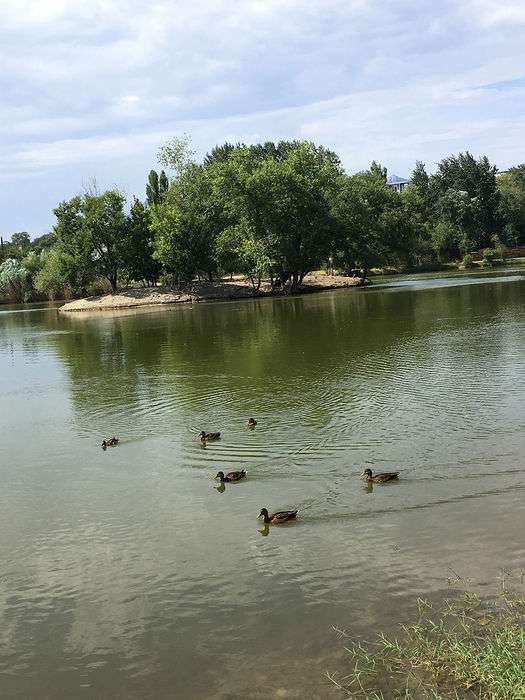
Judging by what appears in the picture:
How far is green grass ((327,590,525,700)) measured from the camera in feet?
19.3

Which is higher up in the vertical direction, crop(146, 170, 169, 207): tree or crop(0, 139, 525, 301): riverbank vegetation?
crop(146, 170, 169, 207): tree

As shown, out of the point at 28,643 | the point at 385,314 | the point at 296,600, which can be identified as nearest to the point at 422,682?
the point at 296,600

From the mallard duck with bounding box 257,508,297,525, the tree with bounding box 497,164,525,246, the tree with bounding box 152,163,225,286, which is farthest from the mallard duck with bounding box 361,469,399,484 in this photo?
the tree with bounding box 497,164,525,246

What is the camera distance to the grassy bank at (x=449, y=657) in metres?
5.90

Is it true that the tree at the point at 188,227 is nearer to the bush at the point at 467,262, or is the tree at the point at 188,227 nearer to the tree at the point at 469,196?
the bush at the point at 467,262

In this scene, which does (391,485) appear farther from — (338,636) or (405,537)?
(338,636)

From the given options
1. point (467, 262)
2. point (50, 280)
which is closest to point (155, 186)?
point (50, 280)

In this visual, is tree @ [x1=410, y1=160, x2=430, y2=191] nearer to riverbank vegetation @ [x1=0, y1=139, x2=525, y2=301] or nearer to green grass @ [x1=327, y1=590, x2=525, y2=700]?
riverbank vegetation @ [x1=0, y1=139, x2=525, y2=301]

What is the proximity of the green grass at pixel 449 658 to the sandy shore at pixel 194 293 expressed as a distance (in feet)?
221

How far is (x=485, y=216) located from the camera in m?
117

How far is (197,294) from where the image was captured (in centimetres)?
7662

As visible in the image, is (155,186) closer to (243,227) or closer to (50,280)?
(50,280)

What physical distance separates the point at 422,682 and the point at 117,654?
331cm

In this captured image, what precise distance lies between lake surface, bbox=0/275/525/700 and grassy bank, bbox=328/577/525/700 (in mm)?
309
